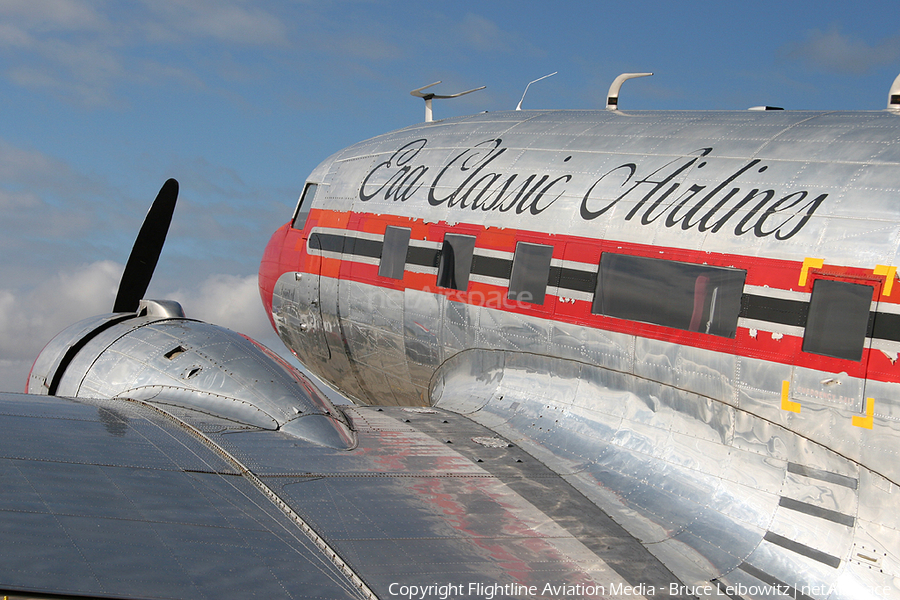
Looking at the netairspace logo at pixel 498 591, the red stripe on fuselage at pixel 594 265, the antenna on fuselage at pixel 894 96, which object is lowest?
the netairspace logo at pixel 498 591

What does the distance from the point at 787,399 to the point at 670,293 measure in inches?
56.7

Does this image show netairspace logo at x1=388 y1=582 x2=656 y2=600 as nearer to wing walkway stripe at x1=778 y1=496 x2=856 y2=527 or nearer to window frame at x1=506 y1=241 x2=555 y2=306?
wing walkway stripe at x1=778 y1=496 x2=856 y2=527

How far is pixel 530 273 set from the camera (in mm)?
8406

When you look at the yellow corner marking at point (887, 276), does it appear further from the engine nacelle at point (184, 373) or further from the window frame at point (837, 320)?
the engine nacelle at point (184, 373)

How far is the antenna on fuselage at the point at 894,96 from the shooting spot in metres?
7.15

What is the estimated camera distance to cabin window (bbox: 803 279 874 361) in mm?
5969

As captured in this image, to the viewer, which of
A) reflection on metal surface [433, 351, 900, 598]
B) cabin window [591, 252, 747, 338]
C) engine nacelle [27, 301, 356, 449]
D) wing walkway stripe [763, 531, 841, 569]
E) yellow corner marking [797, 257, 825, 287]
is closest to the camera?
wing walkway stripe [763, 531, 841, 569]

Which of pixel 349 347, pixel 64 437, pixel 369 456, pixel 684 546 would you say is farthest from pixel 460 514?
pixel 349 347

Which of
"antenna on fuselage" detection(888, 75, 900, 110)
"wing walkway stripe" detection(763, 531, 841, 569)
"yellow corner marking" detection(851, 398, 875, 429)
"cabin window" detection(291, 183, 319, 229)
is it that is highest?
"antenna on fuselage" detection(888, 75, 900, 110)

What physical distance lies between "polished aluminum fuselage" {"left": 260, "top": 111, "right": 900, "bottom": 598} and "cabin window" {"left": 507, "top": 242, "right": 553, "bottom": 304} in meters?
0.09

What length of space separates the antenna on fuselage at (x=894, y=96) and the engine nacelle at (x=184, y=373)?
604 cm

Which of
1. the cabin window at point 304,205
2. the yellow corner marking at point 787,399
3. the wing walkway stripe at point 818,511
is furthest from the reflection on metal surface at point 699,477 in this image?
the cabin window at point 304,205

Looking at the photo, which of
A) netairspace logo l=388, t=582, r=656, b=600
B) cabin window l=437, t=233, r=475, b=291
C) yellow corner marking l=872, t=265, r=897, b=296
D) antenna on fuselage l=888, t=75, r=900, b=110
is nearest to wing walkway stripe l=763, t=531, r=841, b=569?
netairspace logo l=388, t=582, r=656, b=600

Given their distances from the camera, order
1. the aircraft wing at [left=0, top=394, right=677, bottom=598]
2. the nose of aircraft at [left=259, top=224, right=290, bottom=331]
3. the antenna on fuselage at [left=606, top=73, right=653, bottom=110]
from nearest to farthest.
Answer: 1. the aircraft wing at [left=0, top=394, right=677, bottom=598]
2. the antenna on fuselage at [left=606, top=73, right=653, bottom=110]
3. the nose of aircraft at [left=259, top=224, right=290, bottom=331]
